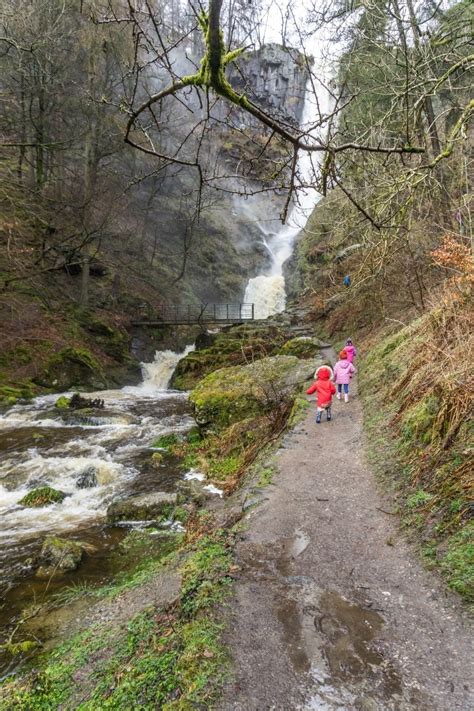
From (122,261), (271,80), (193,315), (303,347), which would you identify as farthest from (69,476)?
(122,261)

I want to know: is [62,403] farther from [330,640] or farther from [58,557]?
[330,640]

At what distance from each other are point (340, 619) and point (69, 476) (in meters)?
6.54

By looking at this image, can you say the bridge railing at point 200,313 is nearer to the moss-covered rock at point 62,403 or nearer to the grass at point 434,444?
the moss-covered rock at point 62,403

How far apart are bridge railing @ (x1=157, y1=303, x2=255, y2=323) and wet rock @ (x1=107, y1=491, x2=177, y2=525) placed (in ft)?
55.0

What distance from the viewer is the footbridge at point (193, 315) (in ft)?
76.1

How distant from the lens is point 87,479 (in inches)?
311

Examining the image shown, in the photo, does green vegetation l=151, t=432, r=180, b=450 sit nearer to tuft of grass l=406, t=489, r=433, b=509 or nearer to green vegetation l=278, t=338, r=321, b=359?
tuft of grass l=406, t=489, r=433, b=509

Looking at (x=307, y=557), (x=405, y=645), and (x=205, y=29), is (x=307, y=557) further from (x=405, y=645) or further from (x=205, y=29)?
(x=205, y=29)

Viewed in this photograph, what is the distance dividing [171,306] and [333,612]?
998 inches

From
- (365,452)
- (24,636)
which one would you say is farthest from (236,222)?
(24,636)

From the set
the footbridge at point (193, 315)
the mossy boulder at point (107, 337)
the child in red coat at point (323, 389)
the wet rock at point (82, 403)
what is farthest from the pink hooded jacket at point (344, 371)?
the footbridge at point (193, 315)

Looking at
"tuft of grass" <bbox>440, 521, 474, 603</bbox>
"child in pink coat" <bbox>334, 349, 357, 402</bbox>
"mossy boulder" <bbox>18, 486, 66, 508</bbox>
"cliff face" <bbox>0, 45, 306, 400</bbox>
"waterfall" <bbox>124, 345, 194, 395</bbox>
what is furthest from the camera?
"waterfall" <bbox>124, 345, 194, 395</bbox>

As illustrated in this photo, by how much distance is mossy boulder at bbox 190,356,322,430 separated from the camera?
9.93 m

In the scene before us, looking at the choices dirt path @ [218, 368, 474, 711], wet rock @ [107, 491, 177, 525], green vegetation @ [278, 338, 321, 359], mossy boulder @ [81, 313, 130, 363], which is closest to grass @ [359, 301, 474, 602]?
dirt path @ [218, 368, 474, 711]
